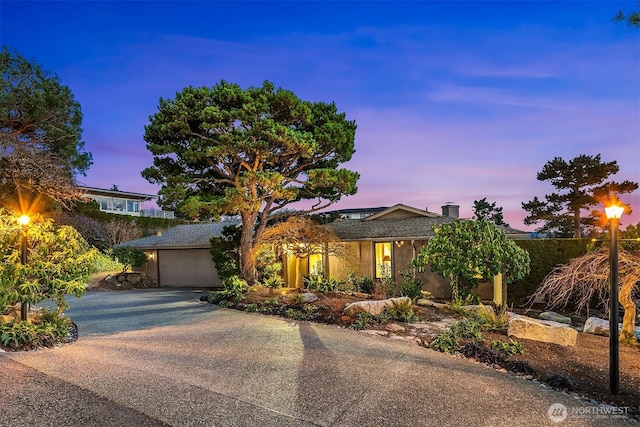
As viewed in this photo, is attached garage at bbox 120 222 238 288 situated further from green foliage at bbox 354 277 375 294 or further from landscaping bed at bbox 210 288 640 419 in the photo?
landscaping bed at bbox 210 288 640 419

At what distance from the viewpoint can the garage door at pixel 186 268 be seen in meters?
19.7

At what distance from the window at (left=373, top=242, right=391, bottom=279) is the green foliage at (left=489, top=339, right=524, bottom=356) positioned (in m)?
8.93

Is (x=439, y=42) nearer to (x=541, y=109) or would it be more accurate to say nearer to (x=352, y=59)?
(x=352, y=59)

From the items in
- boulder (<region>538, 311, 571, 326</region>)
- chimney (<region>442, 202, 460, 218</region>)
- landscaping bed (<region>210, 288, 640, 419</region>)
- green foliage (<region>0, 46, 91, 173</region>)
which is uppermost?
green foliage (<region>0, 46, 91, 173</region>)

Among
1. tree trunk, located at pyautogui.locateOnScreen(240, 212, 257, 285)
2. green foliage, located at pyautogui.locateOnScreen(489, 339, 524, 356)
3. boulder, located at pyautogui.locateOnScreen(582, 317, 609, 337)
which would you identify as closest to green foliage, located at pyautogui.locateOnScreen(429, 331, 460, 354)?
green foliage, located at pyautogui.locateOnScreen(489, 339, 524, 356)

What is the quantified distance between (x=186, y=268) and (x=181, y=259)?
577 millimetres

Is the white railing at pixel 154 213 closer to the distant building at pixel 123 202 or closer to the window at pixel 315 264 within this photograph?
the distant building at pixel 123 202

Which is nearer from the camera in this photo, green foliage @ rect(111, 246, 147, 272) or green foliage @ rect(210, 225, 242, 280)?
green foliage @ rect(210, 225, 242, 280)

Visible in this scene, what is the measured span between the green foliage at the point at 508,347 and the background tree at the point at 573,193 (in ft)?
62.9

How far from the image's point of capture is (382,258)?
16219mm

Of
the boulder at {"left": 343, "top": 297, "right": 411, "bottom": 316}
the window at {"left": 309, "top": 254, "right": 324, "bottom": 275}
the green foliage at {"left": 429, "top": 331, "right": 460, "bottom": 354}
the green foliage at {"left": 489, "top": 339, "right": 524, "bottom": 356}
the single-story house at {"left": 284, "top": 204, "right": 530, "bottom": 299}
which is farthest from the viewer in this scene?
the window at {"left": 309, "top": 254, "right": 324, "bottom": 275}

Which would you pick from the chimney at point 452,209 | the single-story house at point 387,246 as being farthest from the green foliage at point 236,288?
the chimney at point 452,209

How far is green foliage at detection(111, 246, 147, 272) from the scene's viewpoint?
19875 mm

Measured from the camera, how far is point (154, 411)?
13.6 feet
